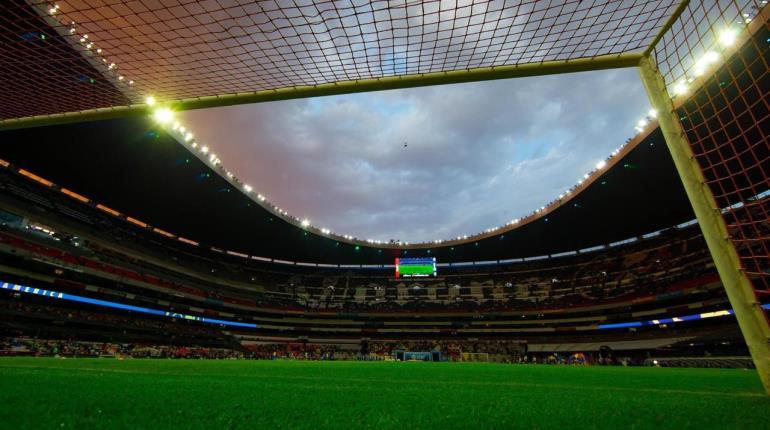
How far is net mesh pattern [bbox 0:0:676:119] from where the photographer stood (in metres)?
4.23

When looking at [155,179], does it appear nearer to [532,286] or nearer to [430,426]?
[430,426]

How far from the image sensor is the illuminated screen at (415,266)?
39.9m

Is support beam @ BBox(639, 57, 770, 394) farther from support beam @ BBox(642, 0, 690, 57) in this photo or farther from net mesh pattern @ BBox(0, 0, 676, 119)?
net mesh pattern @ BBox(0, 0, 676, 119)

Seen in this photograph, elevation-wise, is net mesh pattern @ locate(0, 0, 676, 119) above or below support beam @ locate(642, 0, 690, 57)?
above

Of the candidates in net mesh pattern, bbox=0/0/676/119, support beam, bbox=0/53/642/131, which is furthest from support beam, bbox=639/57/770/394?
net mesh pattern, bbox=0/0/676/119

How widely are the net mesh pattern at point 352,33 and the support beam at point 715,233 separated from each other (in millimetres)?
775

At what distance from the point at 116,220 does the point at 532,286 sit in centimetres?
4607

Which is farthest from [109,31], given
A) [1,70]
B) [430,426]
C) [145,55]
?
[430,426]

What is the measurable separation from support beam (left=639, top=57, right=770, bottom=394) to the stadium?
22 mm

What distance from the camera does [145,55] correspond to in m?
5.46

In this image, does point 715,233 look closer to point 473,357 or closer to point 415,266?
point 473,357

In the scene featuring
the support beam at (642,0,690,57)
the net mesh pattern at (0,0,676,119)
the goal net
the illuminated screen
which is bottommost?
the goal net

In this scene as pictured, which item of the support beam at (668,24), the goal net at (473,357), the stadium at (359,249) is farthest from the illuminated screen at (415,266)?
the support beam at (668,24)

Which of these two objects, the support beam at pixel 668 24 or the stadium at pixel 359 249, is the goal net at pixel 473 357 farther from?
the support beam at pixel 668 24
